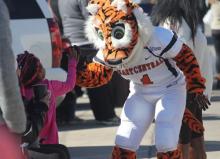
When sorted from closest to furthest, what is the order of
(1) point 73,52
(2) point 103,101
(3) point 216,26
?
1. (1) point 73,52
2. (2) point 103,101
3. (3) point 216,26

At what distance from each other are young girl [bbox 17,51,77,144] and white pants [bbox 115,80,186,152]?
19.3 inches

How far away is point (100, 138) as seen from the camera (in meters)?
8.03

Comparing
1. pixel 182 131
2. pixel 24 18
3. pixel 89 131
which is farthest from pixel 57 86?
pixel 89 131

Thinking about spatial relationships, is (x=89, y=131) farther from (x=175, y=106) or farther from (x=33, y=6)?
(x=175, y=106)

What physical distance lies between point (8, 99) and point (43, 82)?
86 centimetres

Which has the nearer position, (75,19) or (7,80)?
(7,80)

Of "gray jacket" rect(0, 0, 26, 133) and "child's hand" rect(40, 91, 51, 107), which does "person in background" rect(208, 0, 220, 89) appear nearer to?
"child's hand" rect(40, 91, 51, 107)

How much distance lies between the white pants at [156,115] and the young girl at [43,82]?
491 millimetres

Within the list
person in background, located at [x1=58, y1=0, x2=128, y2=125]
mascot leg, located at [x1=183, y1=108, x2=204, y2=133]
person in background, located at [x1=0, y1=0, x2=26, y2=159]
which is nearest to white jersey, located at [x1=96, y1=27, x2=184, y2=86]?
mascot leg, located at [x1=183, y1=108, x2=204, y2=133]

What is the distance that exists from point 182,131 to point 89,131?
2.80 metres

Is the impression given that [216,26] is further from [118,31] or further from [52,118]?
[52,118]

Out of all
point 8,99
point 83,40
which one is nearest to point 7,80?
point 8,99

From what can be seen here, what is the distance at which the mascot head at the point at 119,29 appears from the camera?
16.0ft

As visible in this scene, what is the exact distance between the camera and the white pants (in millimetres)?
5070
